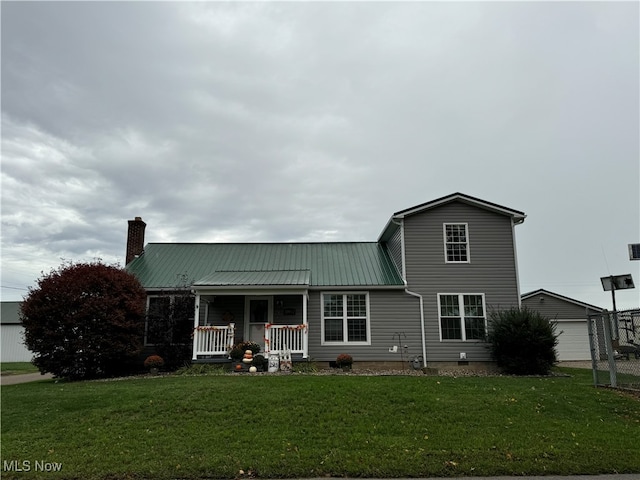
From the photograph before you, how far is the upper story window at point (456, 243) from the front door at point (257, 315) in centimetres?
701

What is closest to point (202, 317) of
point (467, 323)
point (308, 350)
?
point (308, 350)

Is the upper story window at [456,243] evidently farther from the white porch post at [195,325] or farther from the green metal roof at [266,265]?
the white porch post at [195,325]

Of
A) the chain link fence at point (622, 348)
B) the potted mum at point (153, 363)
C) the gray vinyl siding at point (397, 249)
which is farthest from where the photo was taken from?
the gray vinyl siding at point (397, 249)

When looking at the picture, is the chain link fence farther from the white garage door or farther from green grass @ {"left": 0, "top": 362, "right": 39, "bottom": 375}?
green grass @ {"left": 0, "top": 362, "right": 39, "bottom": 375}

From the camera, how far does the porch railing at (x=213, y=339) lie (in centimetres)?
1567

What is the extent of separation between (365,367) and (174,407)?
872cm

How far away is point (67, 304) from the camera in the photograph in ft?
48.6

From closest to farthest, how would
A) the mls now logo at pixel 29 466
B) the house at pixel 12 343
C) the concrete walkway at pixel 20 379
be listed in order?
1. the mls now logo at pixel 29 466
2. the concrete walkway at pixel 20 379
3. the house at pixel 12 343

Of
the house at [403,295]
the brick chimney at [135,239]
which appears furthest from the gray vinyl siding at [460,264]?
the brick chimney at [135,239]

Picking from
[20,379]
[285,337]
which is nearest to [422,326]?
[285,337]

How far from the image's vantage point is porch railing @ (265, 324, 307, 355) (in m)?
15.7

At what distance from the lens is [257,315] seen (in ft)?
58.0

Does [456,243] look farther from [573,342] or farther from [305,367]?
[573,342]

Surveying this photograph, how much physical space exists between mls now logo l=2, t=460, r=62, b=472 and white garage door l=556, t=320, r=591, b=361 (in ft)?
77.7
